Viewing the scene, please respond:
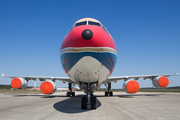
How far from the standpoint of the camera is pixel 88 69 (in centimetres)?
582

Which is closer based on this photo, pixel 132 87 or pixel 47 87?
pixel 132 87

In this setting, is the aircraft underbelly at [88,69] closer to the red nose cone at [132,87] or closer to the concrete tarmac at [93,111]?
the concrete tarmac at [93,111]

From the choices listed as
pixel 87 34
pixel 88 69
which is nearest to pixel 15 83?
pixel 88 69

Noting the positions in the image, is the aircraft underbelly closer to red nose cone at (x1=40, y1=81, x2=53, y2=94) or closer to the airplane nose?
the airplane nose

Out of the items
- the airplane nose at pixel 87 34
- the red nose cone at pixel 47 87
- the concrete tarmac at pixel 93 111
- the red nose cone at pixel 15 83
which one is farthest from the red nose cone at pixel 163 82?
the red nose cone at pixel 15 83

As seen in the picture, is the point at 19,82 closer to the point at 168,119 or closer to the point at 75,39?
the point at 75,39

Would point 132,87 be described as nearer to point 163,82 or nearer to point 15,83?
point 163,82

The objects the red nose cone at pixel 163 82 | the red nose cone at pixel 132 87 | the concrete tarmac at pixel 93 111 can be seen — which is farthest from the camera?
the red nose cone at pixel 163 82

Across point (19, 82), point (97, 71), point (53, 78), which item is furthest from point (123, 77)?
point (19, 82)

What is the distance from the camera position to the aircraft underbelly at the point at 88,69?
559 cm

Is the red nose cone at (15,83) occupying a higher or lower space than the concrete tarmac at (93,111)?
higher

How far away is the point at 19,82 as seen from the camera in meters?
13.9

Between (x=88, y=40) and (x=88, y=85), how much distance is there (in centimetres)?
331

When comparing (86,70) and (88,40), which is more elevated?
(88,40)
